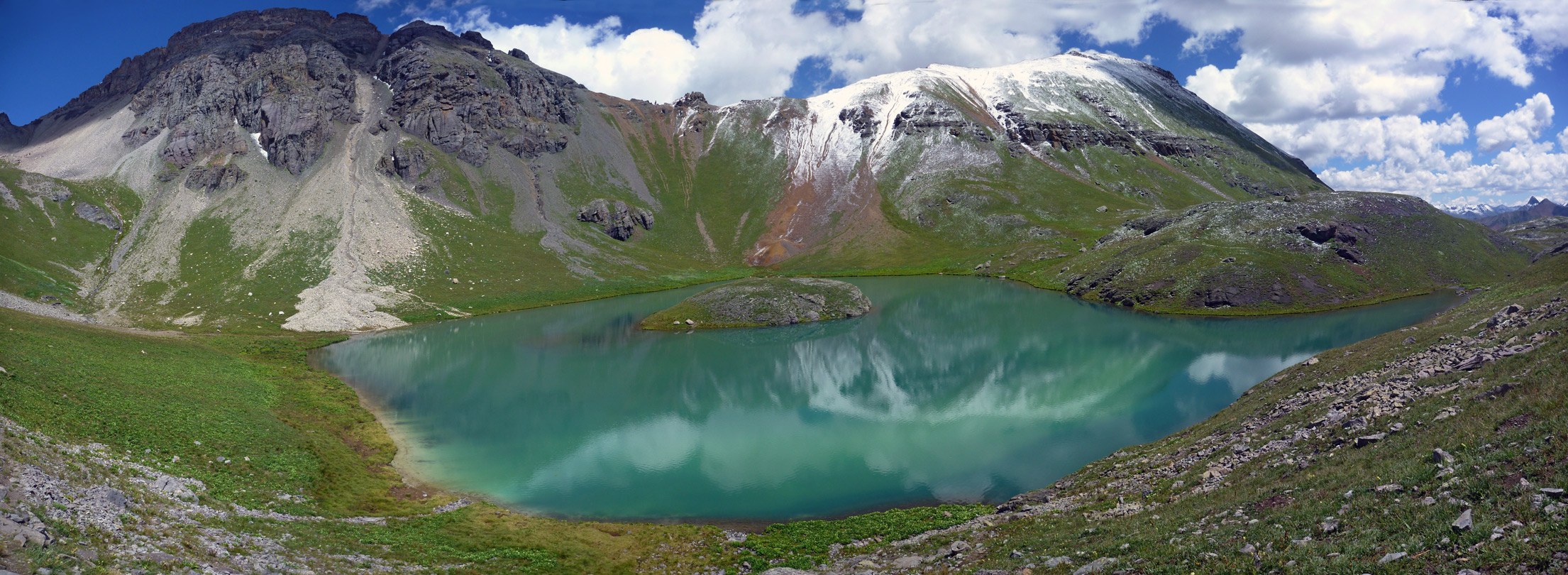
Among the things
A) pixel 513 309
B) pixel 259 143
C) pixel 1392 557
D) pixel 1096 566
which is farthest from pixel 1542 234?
pixel 259 143

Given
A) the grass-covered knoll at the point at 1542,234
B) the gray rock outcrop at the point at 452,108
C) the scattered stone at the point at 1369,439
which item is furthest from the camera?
the gray rock outcrop at the point at 452,108

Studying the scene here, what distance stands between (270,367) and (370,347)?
781 inches

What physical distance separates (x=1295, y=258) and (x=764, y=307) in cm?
8384

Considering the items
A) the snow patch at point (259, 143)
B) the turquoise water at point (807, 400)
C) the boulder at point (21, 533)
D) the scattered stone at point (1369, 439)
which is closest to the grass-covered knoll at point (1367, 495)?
the scattered stone at point (1369, 439)

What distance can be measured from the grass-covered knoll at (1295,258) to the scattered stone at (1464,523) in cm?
8927

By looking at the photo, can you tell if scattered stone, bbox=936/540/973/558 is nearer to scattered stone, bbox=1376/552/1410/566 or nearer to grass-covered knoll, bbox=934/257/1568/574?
grass-covered knoll, bbox=934/257/1568/574

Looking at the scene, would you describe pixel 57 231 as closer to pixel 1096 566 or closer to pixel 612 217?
pixel 612 217

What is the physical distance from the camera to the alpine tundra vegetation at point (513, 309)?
16.8 m

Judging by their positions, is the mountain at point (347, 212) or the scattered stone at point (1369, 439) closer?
the scattered stone at point (1369, 439)

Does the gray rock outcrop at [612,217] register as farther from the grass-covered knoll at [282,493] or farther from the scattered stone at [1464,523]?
the scattered stone at [1464,523]

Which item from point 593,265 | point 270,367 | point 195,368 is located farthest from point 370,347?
point 593,265

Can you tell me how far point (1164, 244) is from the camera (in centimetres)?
11162

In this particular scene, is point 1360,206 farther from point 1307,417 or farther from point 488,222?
point 488,222

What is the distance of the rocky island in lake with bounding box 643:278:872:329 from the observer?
93750 mm
